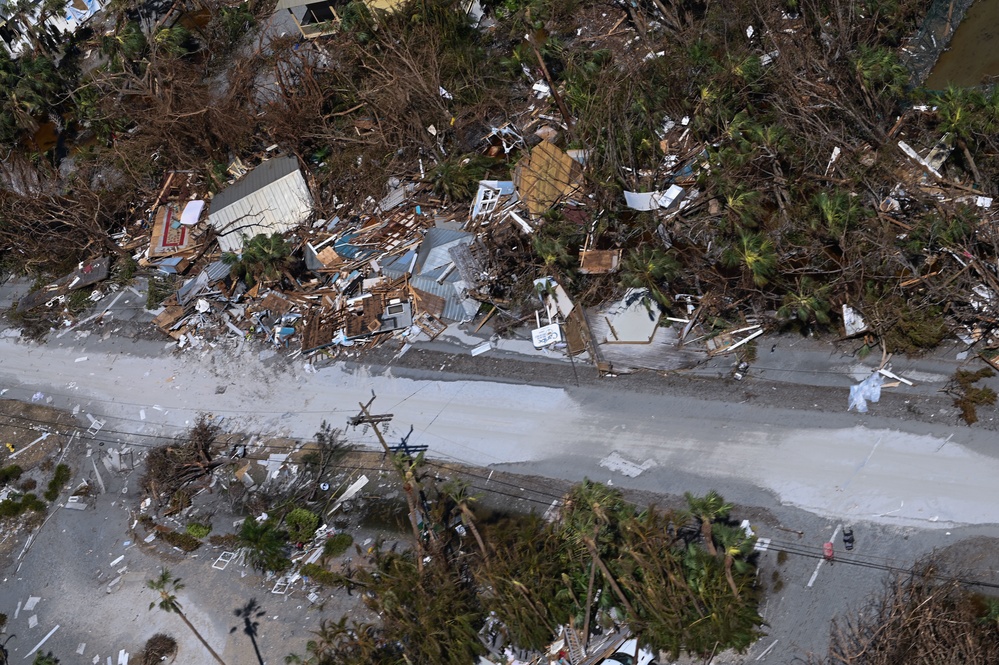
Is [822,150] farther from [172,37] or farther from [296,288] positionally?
[172,37]

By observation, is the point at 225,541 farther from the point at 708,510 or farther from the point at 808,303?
the point at 808,303

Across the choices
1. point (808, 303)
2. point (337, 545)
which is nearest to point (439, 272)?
point (337, 545)

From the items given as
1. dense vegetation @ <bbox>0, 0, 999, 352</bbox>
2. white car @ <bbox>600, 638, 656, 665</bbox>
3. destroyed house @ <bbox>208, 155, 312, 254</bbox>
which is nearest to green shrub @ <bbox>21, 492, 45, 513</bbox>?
destroyed house @ <bbox>208, 155, 312, 254</bbox>

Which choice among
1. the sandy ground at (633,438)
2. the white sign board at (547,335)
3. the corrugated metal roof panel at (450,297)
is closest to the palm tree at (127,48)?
the sandy ground at (633,438)

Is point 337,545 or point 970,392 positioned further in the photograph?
point 337,545

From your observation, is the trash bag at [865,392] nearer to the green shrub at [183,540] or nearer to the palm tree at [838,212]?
the palm tree at [838,212]

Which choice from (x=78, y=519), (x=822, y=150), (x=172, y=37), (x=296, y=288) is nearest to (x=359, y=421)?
(x=296, y=288)
